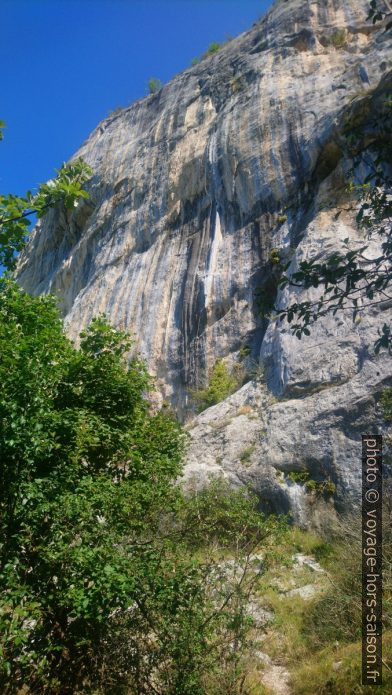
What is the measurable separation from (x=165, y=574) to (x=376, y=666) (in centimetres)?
246

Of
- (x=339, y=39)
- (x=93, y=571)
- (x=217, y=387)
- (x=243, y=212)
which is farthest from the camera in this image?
(x=339, y=39)

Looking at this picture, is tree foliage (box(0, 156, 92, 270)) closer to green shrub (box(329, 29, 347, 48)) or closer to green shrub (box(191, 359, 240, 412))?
green shrub (box(191, 359, 240, 412))

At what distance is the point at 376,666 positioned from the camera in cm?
514

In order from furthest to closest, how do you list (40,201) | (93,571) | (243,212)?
(243,212) < (93,571) < (40,201)

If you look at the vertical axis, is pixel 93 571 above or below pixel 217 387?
below

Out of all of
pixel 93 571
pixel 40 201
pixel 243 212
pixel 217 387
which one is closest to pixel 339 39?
pixel 243 212

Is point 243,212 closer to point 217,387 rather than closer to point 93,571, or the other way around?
point 217,387

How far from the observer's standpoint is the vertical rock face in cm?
1288

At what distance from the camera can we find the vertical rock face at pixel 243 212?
42.3 feet

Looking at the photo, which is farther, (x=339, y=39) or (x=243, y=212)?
(x=339, y=39)

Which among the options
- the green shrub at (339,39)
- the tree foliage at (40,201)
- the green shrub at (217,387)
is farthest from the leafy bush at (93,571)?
the green shrub at (339,39)

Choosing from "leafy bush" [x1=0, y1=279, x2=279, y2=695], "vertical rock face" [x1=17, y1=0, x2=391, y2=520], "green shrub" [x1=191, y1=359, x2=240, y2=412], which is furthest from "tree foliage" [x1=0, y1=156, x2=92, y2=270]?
"green shrub" [x1=191, y1=359, x2=240, y2=412]

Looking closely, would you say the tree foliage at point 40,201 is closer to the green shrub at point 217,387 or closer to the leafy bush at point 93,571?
the leafy bush at point 93,571

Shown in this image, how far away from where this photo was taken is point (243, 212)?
19.0m
